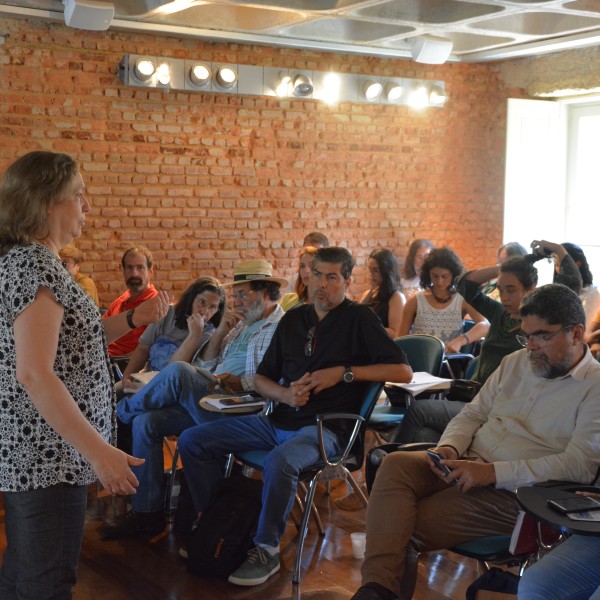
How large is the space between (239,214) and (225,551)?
466cm

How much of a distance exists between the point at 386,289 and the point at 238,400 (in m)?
2.40

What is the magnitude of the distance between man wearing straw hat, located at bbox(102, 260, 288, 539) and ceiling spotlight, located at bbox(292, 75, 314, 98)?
3.56 meters

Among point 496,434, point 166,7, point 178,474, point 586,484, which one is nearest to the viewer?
point 586,484

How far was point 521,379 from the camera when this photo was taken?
11.0ft

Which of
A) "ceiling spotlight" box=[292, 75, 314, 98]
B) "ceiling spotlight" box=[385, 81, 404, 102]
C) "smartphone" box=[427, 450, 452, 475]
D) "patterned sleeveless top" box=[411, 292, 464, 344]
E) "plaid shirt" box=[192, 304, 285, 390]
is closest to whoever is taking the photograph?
"smartphone" box=[427, 450, 452, 475]

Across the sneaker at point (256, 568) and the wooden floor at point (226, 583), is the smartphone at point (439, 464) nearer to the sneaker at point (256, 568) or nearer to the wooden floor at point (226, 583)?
the wooden floor at point (226, 583)

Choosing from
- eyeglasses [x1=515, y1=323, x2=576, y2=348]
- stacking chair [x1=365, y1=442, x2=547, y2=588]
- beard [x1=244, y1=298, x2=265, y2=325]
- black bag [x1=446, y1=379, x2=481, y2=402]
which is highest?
eyeglasses [x1=515, y1=323, x2=576, y2=348]

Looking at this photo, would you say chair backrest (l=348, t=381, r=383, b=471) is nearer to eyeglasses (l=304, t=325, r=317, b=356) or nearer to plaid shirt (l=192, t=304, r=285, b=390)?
eyeglasses (l=304, t=325, r=317, b=356)

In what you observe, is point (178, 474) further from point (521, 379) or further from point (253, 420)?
point (521, 379)

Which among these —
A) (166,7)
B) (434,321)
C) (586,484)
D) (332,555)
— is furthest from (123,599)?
(166,7)

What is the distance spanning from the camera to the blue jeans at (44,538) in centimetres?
216

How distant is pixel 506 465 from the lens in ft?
10.0

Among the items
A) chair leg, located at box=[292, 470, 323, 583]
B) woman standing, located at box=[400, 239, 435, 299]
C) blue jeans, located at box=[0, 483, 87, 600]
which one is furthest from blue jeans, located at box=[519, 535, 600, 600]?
woman standing, located at box=[400, 239, 435, 299]

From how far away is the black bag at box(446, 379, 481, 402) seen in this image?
427cm
